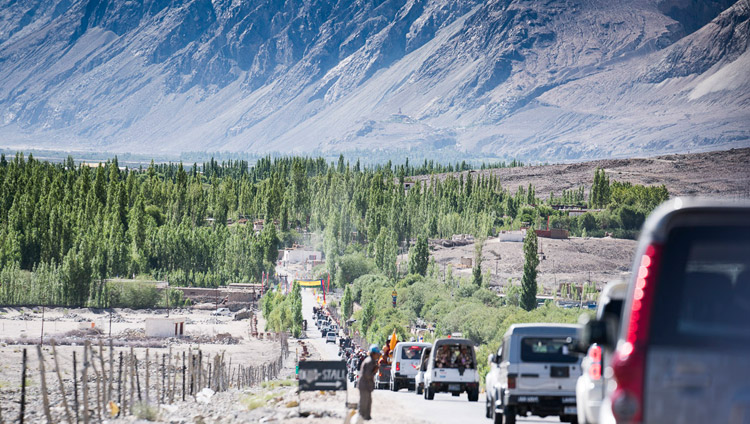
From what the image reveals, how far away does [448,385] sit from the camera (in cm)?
3102

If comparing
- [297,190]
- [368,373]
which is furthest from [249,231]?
[368,373]

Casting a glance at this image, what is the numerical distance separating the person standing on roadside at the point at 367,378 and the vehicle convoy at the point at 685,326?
524 inches

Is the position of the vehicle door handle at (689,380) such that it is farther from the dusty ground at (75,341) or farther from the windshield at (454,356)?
the dusty ground at (75,341)

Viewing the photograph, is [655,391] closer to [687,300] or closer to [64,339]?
[687,300]

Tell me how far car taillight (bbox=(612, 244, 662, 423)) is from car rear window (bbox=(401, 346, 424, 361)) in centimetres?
2979

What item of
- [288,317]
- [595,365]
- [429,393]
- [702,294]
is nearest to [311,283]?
[288,317]

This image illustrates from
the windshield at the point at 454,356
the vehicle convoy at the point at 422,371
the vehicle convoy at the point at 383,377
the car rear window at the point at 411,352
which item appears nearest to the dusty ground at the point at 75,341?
the vehicle convoy at the point at 383,377

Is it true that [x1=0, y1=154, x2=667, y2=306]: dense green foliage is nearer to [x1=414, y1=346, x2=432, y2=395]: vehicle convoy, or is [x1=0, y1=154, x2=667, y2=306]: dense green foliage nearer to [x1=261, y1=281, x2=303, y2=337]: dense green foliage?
[x1=261, y1=281, x2=303, y2=337]: dense green foliage

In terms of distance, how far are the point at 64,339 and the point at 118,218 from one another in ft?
200

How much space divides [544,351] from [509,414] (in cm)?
121

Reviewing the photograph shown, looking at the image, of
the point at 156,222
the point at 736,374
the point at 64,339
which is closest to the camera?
the point at 736,374

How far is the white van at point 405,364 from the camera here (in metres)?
37.7

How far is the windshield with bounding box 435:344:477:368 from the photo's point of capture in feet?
102

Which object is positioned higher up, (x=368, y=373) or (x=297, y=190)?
(x=297, y=190)
